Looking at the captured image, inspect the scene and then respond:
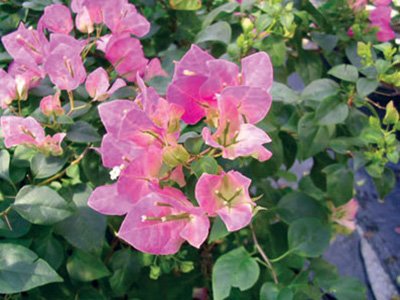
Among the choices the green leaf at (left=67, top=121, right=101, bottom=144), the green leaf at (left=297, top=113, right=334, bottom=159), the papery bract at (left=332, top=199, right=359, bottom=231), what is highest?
the green leaf at (left=67, top=121, right=101, bottom=144)

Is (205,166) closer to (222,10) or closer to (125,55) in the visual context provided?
(125,55)

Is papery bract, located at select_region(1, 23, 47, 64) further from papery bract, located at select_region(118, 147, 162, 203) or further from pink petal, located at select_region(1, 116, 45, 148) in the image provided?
papery bract, located at select_region(118, 147, 162, 203)

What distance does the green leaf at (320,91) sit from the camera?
2.39 ft

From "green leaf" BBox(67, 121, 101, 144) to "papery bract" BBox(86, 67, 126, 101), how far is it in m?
0.04

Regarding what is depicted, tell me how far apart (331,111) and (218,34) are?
197mm

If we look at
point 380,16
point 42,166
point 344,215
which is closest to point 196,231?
point 42,166

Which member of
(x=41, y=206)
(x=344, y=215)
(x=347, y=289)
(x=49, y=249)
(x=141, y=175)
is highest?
(x=141, y=175)

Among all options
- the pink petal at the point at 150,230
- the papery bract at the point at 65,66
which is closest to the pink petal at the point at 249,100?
the pink petal at the point at 150,230

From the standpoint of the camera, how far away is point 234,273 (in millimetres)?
592

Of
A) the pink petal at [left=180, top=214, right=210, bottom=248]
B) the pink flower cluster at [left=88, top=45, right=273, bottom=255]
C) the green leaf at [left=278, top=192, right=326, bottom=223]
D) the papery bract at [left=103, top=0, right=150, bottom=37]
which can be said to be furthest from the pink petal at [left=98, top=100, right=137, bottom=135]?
the green leaf at [left=278, top=192, right=326, bottom=223]

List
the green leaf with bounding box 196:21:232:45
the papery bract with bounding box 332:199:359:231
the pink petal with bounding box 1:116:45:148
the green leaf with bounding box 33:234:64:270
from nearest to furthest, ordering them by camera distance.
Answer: the pink petal with bounding box 1:116:45:148 → the green leaf with bounding box 33:234:64:270 → the green leaf with bounding box 196:21:232:45 → the papery bract with bounding box 332:199:359:231

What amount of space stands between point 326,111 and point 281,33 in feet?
0.43

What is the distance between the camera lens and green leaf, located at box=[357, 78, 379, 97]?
671mm

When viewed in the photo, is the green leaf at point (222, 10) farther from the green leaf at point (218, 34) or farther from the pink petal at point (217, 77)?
the pink petal at point (217, 77)
